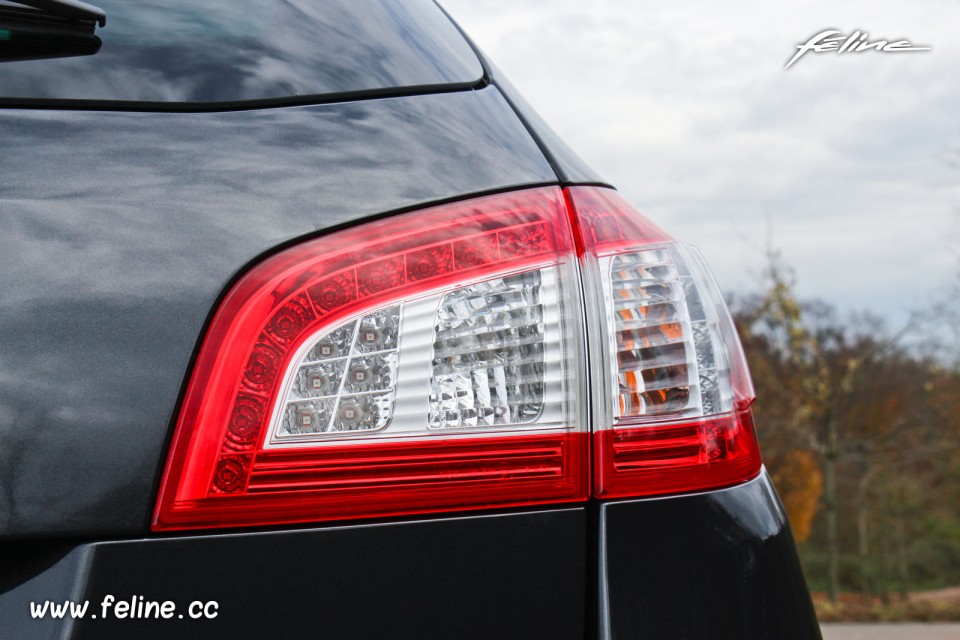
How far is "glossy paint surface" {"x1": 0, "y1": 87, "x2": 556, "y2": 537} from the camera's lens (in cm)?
82

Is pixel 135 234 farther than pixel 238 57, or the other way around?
pixel 238 57

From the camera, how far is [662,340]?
3.30ft

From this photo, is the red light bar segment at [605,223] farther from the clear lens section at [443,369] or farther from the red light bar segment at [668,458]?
the red light bar segment at [668,458]

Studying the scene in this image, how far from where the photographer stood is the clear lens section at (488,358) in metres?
0.91

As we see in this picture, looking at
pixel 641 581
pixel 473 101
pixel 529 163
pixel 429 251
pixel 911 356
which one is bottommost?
pixel 641 581

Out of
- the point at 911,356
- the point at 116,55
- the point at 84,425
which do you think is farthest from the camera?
A: the point at 911,356

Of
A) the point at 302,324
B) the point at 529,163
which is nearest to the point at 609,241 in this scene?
the point at 529,163

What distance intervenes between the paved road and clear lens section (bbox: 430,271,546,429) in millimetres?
7540

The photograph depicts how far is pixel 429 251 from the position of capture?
937 mm

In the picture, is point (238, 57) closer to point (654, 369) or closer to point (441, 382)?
point (441, 382)

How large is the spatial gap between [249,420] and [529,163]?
449mm

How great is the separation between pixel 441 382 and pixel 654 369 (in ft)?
0.82

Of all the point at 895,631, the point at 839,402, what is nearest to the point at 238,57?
the point at 895,631

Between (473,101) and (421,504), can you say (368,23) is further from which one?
(421,504)
